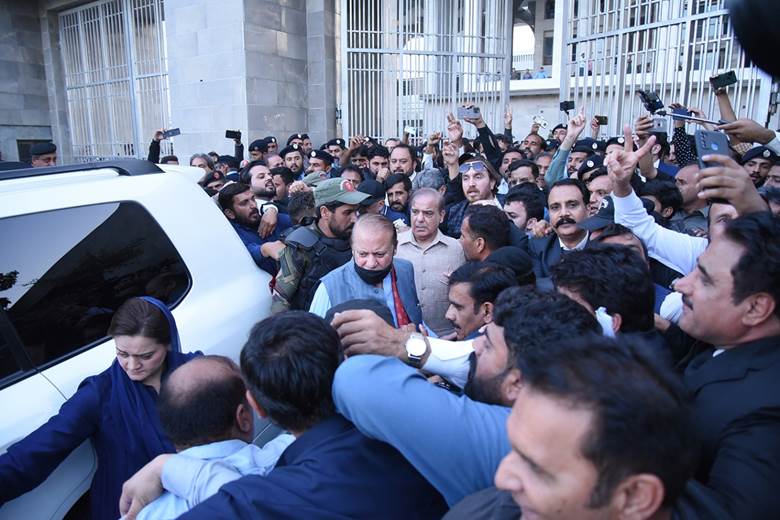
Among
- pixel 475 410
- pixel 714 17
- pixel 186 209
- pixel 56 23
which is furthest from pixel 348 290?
pixel 56 23

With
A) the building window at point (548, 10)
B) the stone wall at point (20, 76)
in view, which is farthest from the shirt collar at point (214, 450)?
the building window at point (548, 10)

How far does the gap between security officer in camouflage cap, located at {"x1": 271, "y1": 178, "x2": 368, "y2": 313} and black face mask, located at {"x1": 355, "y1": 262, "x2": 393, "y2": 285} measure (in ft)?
1.58

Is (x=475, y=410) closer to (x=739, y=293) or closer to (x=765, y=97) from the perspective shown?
(x=739, y=293)

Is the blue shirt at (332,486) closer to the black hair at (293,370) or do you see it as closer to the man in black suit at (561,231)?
the black hair at (293,370)

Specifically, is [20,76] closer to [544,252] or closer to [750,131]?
[544,252]

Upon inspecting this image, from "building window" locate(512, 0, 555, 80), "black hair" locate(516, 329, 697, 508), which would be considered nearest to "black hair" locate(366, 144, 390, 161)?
"black hair" locate(516, 329, 697, 508)

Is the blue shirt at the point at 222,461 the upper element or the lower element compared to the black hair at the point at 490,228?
lower

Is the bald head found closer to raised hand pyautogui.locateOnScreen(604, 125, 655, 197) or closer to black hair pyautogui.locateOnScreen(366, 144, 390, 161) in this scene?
raised hand pyautogui.locateOnScreen(604, 125, 655, 197)

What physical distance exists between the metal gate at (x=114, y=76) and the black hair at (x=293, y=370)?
469 inches

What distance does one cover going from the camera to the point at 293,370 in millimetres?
1417

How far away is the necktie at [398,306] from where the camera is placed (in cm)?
298

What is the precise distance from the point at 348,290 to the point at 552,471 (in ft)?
6.65

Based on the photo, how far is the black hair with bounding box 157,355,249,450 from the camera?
1.64 m

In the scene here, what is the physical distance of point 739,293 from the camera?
5.06ft
